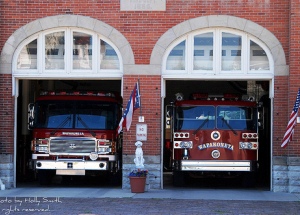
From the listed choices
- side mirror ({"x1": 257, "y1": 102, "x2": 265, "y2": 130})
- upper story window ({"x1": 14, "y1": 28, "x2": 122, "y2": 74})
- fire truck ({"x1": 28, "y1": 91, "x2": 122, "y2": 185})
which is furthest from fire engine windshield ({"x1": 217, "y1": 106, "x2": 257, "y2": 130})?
upper story window ({"x1": 14, "y1": 28, "x2": 122, "y2": 74})

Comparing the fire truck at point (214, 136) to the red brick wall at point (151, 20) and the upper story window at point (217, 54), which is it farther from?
the upper story window at point (217, 54)

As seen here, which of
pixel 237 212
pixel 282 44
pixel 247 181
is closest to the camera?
pixel 237 212

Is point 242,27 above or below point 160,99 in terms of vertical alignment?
above

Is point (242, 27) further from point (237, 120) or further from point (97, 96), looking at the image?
point (97, 96)

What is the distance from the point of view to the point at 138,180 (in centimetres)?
1811

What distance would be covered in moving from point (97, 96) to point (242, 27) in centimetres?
465

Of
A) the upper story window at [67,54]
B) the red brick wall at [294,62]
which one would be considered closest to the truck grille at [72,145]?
the upper story window at [67,54]

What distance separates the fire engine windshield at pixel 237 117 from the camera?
770 inches

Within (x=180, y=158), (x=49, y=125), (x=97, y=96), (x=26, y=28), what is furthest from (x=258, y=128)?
(x=26, y=28)

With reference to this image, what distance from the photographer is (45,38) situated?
19.4 metres

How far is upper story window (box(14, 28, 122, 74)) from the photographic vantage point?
19.3 meters

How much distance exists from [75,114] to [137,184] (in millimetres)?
2957

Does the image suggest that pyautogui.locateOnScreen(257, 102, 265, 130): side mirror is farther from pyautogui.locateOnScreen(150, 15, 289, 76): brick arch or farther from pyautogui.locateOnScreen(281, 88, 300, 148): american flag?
pyautogui.locateOnScreen(281, 88, 300, 148): american flag

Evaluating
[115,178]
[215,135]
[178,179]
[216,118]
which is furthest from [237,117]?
[115,178]
